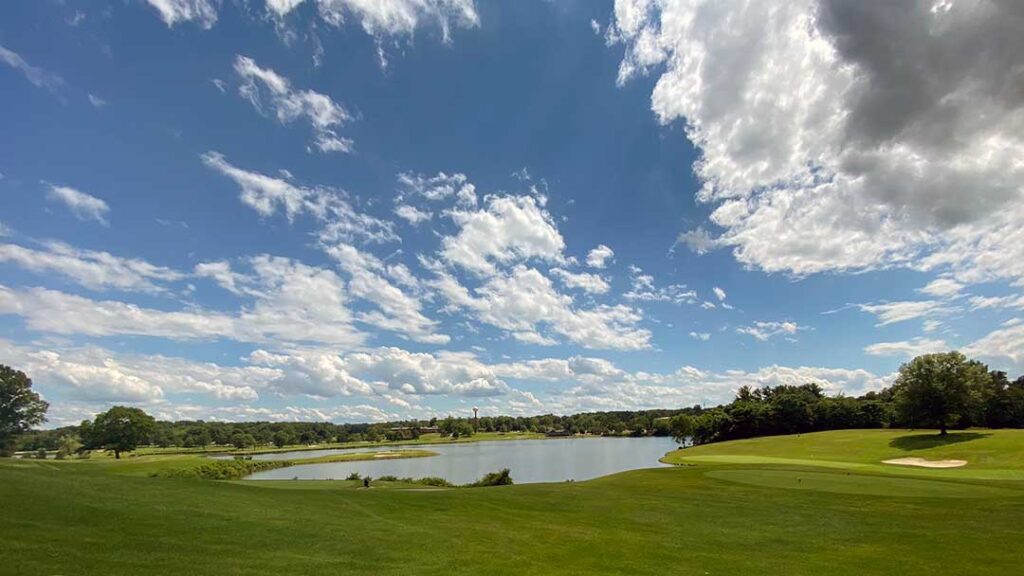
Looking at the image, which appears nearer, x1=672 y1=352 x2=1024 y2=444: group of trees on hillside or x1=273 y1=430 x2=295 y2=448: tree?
x1=672 y1=352 x2=1024 y2=444: group of trees on hillside

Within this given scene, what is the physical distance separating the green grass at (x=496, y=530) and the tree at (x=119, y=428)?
2736 inches

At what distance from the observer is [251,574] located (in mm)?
11344

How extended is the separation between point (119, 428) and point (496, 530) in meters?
84.2

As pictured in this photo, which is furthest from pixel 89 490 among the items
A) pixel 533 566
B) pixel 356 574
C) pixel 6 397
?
pixel 6 397

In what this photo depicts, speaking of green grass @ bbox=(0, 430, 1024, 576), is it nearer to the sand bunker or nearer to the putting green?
the putting green

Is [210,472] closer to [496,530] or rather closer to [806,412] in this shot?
[496,530]

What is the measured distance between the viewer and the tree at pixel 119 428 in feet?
252

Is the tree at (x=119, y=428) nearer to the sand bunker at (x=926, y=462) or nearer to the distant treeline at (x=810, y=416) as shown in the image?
the sand bunker at (x=926, y=462)

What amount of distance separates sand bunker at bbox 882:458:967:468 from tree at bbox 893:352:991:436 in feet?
52.2

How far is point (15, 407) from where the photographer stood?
6788 cm

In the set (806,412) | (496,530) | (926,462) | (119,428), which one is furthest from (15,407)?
(806,412)

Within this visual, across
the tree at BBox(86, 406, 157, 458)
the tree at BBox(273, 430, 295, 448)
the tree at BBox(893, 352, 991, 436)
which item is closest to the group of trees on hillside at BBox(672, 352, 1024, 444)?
the tree at BBox(893, 352, 991, 436)

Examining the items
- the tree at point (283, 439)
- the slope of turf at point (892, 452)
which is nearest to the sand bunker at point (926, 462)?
the slope of turf at point (892, 452)

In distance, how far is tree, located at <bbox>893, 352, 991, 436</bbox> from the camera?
194 ft
